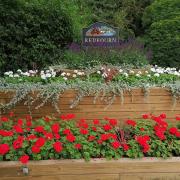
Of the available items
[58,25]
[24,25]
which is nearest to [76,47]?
[58,25]

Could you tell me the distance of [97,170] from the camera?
3609 mm

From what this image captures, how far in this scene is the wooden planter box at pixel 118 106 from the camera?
200 inches

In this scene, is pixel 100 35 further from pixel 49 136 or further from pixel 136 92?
pixel 49 136

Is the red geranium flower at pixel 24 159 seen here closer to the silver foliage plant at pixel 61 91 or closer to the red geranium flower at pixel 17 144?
the red geranium flower at pixel 17 144

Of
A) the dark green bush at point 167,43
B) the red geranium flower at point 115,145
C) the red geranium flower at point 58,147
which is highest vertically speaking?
the red geranium flower at point 58,147

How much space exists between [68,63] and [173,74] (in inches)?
67.2

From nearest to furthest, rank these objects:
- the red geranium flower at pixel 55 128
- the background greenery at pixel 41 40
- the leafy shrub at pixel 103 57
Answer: the red geranium flower at pixel 55 128, the leafy shrub at pixel 103 57, the background greenery at pixel 41 40

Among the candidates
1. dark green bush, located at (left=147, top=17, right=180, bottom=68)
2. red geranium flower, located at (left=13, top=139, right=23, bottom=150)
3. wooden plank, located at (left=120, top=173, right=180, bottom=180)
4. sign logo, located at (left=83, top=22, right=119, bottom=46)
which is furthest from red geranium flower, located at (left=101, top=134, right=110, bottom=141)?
dark green bush, located at (left=147, top=17, right=180, bottom=68)

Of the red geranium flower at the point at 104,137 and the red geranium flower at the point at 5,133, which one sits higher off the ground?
the red geranium flower at the point at 5,133

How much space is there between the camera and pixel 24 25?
742 cm

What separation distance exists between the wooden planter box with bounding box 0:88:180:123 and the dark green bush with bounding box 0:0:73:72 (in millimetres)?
2329

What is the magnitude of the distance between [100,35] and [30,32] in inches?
47.9

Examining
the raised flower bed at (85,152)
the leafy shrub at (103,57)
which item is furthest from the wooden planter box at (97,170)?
the leafy shrub at (103,57)

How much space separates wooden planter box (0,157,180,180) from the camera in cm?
352
